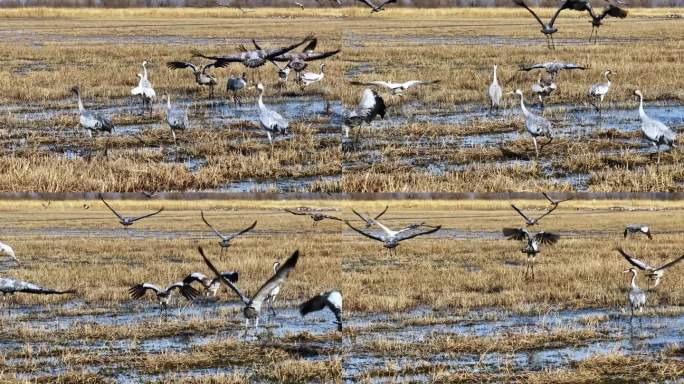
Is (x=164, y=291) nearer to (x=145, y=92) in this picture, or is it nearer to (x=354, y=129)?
(x=354, y=129)

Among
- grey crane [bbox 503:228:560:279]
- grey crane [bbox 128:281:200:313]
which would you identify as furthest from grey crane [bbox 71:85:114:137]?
grey crane [bbox 503:228:560:279]

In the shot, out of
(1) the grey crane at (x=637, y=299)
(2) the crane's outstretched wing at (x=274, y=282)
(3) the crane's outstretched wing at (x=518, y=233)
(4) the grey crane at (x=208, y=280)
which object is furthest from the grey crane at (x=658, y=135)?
(2) the crane's outstretched wing at (x=274, y=282)

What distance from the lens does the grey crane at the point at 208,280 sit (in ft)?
40.6

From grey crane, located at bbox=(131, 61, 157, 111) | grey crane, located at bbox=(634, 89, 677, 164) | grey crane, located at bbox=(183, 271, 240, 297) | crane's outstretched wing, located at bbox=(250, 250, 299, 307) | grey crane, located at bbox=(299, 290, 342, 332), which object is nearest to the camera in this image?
crane's outstretched wing, located at bbox=(250, 250, 299, 307)

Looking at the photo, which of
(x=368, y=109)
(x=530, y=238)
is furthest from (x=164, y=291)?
(x=530, y=238)

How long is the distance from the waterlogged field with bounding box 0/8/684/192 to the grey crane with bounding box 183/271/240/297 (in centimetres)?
109

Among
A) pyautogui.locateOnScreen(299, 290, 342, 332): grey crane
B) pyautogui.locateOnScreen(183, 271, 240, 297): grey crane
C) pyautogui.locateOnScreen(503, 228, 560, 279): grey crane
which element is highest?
pyautogui.locateOnScreen(299, 290, 342, 332): grey crane

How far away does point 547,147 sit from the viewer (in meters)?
13.6

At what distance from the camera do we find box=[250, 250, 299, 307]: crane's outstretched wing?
28.7ft

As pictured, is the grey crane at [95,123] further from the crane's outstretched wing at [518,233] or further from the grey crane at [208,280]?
the crane's outstretched wing at [518,233]

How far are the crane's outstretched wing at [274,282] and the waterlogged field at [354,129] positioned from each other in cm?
231

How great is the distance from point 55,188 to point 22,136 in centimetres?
285

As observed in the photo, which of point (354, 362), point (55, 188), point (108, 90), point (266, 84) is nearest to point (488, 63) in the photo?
point (266, 84)

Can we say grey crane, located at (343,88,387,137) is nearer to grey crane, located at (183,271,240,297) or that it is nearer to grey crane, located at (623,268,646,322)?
grey crane, located at (183,271,240,297)
